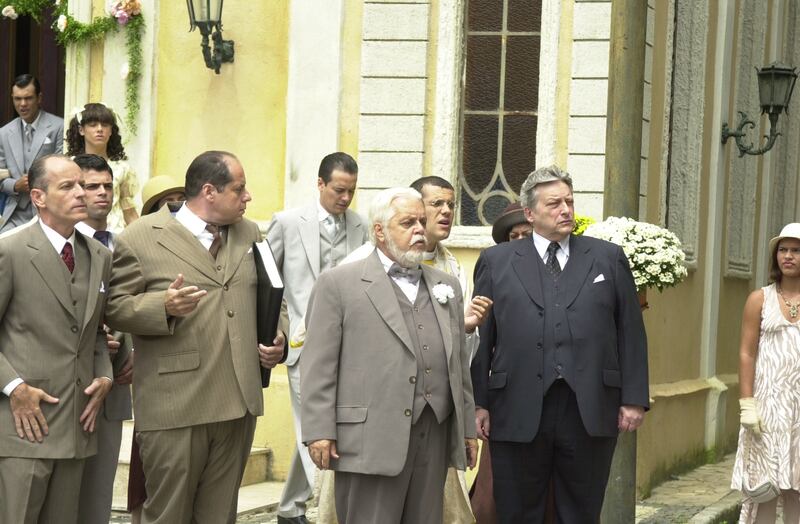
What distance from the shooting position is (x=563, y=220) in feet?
25.6

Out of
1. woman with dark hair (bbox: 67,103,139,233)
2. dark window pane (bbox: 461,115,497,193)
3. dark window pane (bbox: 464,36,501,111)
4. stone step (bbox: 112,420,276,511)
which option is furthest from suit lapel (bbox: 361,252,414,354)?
dark window pane (bbox: 464,36,501,111)

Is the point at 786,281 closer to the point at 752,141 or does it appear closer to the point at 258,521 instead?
the point at 258,521

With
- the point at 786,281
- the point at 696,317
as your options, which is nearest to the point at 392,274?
the point at 786,281

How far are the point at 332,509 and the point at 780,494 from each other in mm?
3167

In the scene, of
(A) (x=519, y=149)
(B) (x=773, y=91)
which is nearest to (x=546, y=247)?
(A) (x=519, y=149)

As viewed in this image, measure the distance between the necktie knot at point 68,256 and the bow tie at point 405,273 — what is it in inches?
53.5

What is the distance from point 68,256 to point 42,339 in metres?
0.40

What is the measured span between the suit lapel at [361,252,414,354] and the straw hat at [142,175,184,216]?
Answer: 2.29m

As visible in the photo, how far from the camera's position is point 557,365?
7.70 metres

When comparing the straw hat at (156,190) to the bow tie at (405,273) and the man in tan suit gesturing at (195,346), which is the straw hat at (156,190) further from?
the bow tie at (405,273)

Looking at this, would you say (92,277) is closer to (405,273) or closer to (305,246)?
(405,273)

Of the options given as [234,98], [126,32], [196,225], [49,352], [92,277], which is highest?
[126,32]

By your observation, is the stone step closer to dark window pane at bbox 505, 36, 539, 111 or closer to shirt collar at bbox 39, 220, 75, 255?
dark window pane at bbox 505, 36, 539, 111

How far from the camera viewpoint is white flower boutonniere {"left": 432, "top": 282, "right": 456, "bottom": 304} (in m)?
7.00
